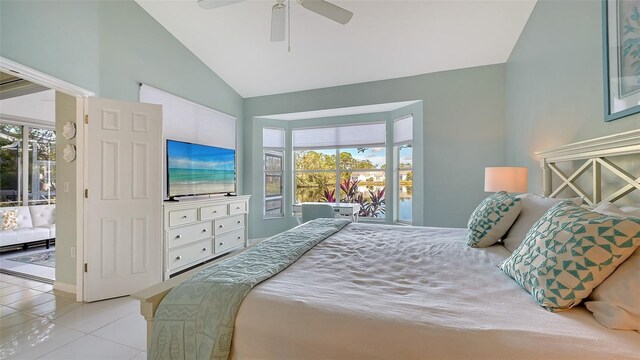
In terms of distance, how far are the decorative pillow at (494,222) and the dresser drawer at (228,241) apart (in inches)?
125

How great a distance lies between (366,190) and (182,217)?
122 inches

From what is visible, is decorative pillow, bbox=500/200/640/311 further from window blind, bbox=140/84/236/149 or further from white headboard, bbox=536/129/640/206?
window blind, bbox=140/84/236/149

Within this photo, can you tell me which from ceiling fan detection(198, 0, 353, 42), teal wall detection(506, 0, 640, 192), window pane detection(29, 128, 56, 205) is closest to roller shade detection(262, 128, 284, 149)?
ceiling fan detection(198, 0, 353, 42)

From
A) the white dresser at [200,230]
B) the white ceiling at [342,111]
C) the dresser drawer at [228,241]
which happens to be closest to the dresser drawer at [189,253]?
the white dresser at [200,230]

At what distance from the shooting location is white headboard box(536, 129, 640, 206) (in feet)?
4.21

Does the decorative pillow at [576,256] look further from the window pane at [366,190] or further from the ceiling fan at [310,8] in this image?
the window pane at [366,190]

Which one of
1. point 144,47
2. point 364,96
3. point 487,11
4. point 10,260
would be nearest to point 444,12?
point 487,11

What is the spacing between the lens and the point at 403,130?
442 centimetres

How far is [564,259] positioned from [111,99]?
3.60 meters

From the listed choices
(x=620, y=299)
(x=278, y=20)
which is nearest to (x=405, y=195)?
(x=278, y=20)

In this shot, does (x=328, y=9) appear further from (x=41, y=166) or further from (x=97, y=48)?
(x=41, y=166)

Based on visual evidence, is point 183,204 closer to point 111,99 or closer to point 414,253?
point 111,99

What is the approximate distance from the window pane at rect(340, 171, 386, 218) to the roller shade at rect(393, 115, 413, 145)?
0.66 m

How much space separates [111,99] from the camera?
263 cm
